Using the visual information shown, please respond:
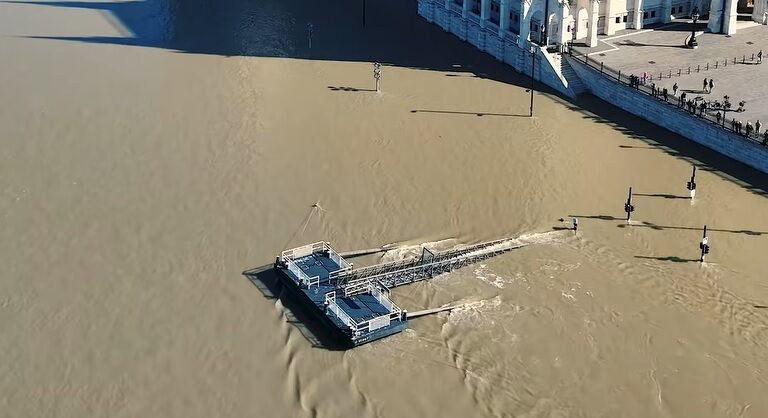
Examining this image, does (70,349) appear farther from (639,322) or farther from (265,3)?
(265,3)

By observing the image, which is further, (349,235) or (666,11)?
(666,11)

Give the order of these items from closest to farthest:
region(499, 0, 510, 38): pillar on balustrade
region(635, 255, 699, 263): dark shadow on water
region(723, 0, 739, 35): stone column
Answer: region(635, 255, 699, 263): dark shadow on water
region(723, 0, 739, 35): stone column
region(499, 0, 510, 38): pillar on balustrade

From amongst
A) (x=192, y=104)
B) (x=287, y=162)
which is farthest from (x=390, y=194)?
(x=192, y=104)

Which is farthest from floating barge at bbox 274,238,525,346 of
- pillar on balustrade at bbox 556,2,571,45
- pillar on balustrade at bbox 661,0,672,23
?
pillar on balustrade at bbox 661,0,672,23

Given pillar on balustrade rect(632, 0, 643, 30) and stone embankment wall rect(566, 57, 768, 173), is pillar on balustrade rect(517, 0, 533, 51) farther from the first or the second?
pillar on balustrade rect(632, 0, 643, 30)

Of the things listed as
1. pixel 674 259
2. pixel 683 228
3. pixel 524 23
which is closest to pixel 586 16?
pixel 524 23

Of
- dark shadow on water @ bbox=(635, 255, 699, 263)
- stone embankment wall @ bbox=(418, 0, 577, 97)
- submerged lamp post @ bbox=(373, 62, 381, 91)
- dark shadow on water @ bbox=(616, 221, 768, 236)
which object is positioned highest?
stone embankment wall @ bbox=(418, 0, 577, 97)

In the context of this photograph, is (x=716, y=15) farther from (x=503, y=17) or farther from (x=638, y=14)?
(x=503, y=17)
